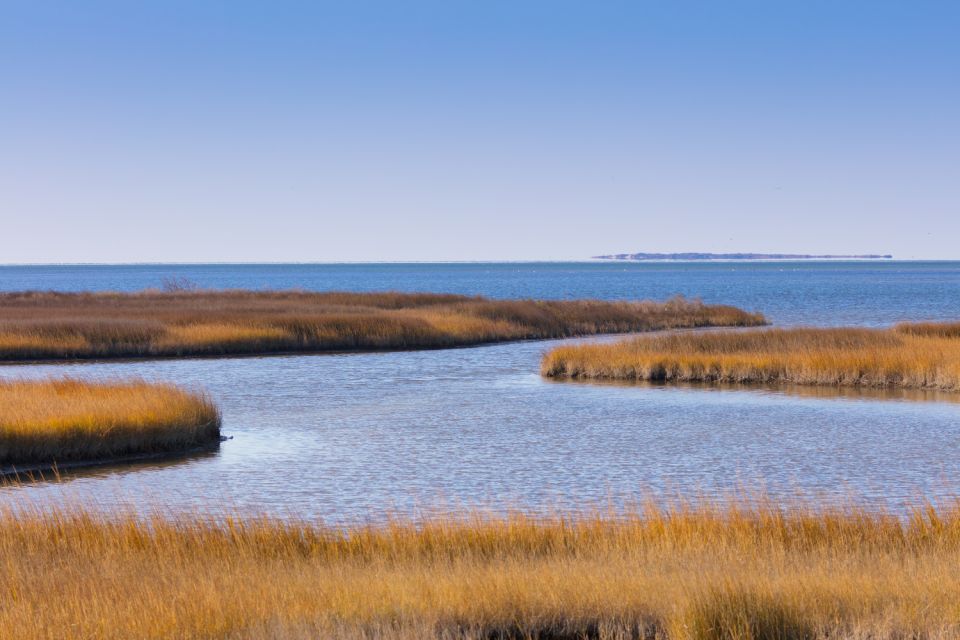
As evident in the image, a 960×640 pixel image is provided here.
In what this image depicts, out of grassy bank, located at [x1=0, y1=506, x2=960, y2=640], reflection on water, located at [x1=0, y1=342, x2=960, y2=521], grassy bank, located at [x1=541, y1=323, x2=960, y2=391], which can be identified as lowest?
reflection on water, located at [x1=0, y1=342, x2=960, y2=521]

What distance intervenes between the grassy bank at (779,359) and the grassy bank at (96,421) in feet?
50.1

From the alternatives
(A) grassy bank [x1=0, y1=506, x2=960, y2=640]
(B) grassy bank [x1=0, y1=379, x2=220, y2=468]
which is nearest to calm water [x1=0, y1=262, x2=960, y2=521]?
(B) grassy bank [x1=0, y1=379, x2=220, y2=468]

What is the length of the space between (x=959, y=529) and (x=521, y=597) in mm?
5724

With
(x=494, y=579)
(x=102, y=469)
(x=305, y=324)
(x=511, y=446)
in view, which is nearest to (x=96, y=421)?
(x=102, y=469)

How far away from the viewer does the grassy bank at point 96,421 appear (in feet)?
68.8

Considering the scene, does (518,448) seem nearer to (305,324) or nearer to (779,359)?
(779,359)

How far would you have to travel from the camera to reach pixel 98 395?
24438 mm

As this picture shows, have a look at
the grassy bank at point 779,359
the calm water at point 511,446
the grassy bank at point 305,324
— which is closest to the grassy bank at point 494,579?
the calm water at point 511,446

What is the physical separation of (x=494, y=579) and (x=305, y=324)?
133ft

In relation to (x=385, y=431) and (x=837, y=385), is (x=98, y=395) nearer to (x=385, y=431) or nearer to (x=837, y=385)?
(x=385, y=431)

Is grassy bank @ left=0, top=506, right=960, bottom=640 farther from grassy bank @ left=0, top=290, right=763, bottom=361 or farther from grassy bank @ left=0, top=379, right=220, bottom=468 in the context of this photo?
grassy bank @ left=0, top=290, right=763, bottom=361

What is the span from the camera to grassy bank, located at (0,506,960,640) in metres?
9.12

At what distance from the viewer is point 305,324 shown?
5009cm

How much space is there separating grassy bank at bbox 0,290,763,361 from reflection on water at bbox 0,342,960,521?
334 inches
